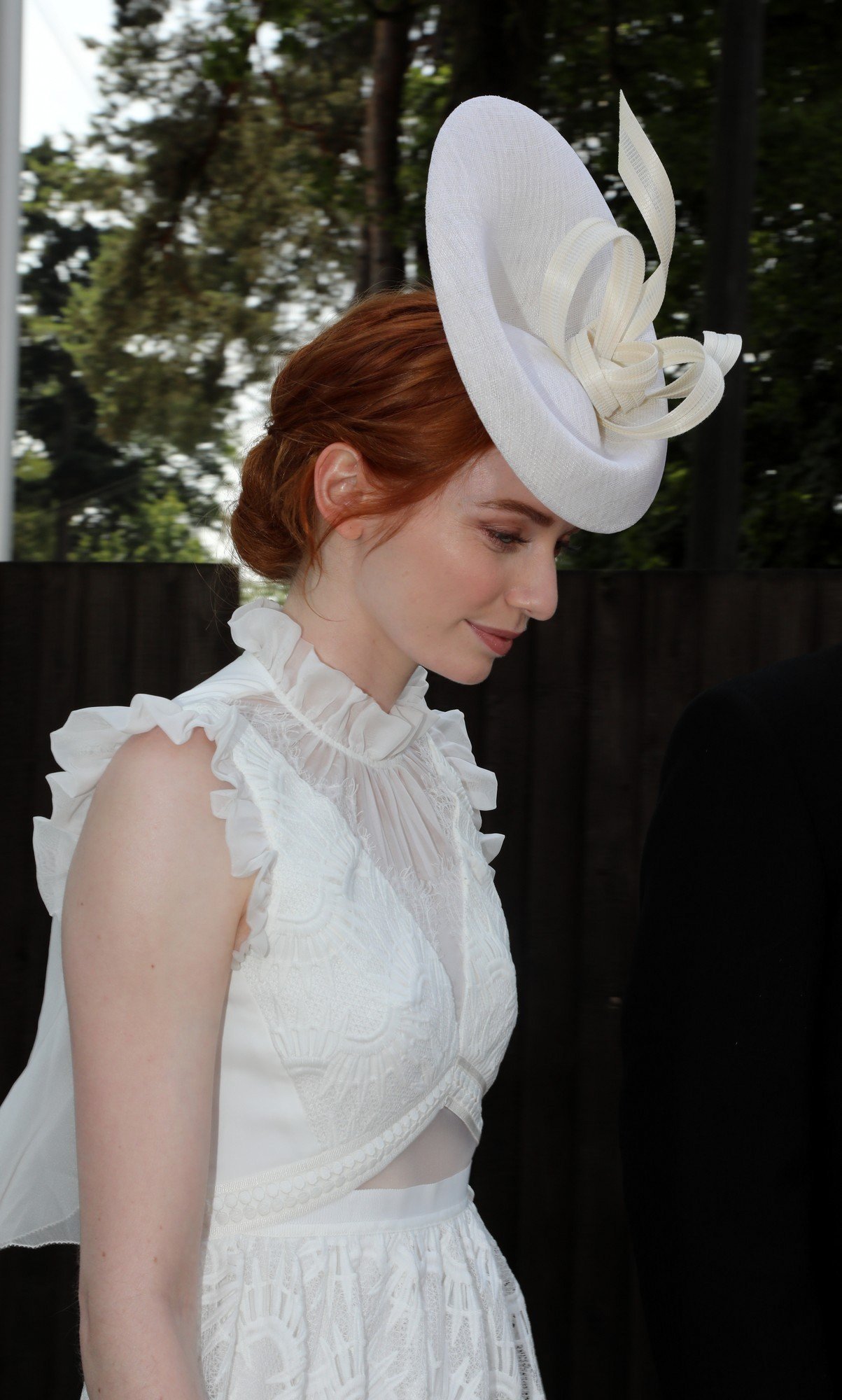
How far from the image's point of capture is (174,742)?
1.20 meters

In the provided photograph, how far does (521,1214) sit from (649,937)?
2.05 metres

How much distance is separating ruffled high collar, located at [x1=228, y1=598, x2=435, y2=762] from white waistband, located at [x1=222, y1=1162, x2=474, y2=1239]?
47 centimetres

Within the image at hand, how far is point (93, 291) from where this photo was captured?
15.5 ft

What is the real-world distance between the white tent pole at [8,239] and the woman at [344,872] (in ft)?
10.7

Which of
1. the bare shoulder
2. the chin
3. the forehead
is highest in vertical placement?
the forehead

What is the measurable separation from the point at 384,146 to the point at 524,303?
3719mm

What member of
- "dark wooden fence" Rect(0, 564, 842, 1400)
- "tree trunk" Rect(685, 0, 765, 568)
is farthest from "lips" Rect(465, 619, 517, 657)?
"tree trunk" Rect(685, 0, 765, 568)

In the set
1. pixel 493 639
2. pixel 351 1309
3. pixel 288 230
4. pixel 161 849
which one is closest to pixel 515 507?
pixel 493 639

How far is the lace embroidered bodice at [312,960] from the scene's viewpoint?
4.01 feet

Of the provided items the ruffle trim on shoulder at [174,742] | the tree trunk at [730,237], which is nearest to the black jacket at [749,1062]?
the ruffle trim on shoulder at [174,742]

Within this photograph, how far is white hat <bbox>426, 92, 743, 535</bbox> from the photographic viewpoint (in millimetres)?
1304

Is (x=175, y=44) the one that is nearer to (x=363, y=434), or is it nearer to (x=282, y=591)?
(x=282, y=591)

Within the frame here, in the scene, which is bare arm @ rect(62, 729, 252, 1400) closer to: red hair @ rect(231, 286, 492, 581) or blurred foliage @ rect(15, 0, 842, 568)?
red hair @ rect(231, 286, 492, 581)

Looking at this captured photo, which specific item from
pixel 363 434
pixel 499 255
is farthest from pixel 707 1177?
pixel 499 255
